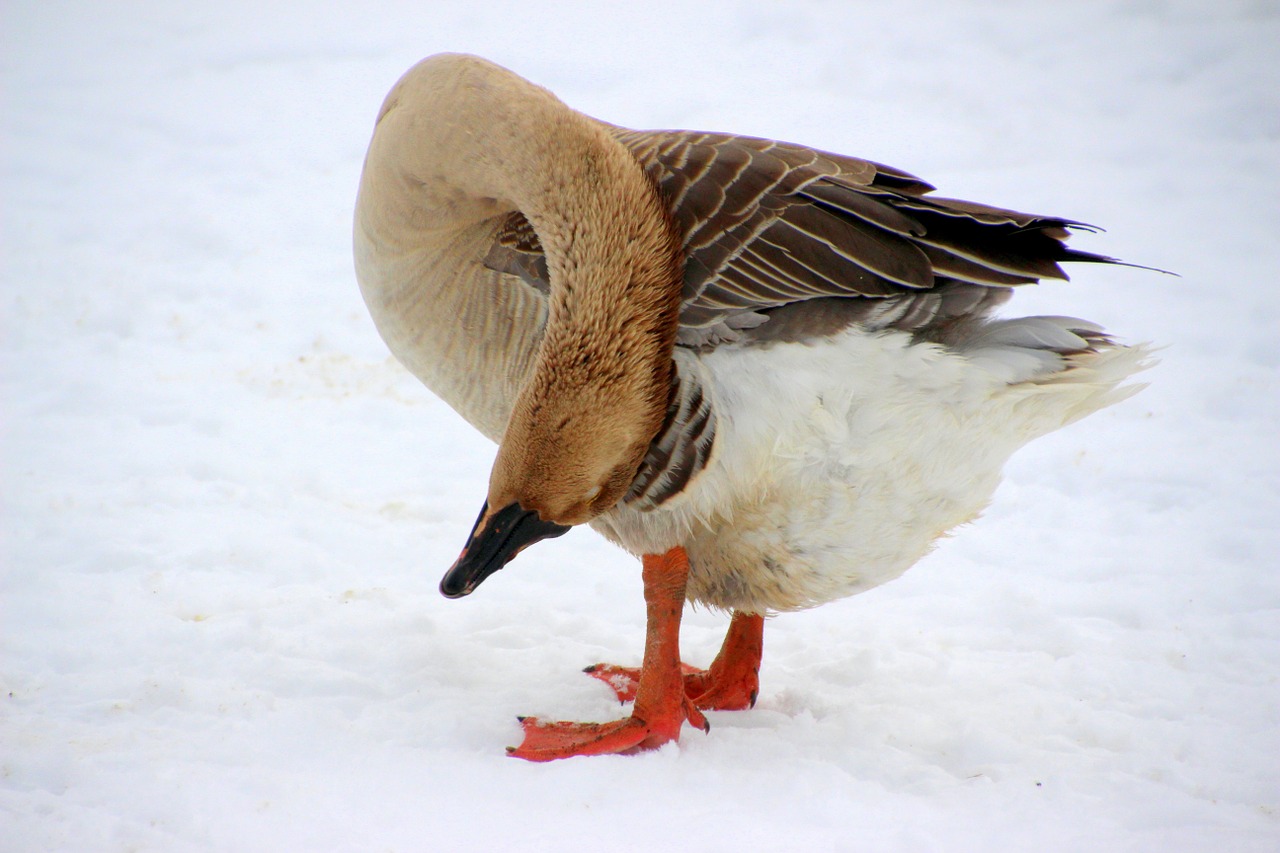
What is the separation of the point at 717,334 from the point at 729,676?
118 cm

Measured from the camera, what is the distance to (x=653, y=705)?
261cm

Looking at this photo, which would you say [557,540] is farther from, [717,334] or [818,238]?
[818,238]

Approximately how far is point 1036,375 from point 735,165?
0.87 m

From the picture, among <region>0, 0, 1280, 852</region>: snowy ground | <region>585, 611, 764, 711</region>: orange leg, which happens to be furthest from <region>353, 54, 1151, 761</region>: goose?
<region>0, 0, 1280, 852</region>: snowy ground

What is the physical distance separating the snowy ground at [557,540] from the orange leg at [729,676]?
0.08 m

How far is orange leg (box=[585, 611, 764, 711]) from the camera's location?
9.51 feet

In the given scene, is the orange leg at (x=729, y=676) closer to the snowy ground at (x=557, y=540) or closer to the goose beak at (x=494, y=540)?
the snowy ground at (x=557, y=540)

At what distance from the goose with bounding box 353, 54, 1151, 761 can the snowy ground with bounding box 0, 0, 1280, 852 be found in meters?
0.49

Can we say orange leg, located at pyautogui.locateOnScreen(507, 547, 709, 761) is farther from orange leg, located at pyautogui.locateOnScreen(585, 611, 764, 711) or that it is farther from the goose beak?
the goose beak

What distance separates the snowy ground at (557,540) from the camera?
2318 millimetres

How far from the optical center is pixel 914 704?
2.89 m

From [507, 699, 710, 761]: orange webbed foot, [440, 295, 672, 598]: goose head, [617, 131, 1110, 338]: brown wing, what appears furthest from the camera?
[507, 699, 710, 761]: orange webbed foot

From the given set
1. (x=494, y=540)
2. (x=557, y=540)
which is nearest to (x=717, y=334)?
(x=494, y=540)

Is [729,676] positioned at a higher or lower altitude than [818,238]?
lower
